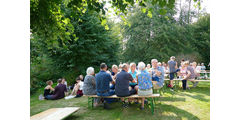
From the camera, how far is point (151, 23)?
23.8 meters

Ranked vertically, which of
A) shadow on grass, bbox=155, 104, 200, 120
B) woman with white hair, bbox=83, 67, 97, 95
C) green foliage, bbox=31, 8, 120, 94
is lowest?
shadow on grass, bbox=155, 104, 200, 120

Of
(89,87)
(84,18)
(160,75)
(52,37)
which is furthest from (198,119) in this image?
(84,18)

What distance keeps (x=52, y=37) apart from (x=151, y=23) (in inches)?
800

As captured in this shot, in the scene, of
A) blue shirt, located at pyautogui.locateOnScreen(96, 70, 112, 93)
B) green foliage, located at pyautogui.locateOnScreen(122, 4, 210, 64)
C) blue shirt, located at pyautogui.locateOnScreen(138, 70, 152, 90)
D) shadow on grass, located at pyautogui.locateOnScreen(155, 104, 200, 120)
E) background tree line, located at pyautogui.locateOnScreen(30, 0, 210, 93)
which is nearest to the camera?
background tree line, located at pyautogui.locateOnScreen(30, 0, 210, 93)

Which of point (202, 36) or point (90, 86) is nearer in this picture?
point (90, 86)

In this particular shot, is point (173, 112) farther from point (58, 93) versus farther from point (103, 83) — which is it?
point (58, 93)

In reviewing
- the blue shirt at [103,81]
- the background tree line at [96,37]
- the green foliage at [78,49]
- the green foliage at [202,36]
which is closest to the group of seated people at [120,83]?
the blue shirt at [103,81]

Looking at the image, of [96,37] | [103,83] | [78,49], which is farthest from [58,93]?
[96,37]

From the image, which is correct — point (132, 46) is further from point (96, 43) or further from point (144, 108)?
point (144, 108)

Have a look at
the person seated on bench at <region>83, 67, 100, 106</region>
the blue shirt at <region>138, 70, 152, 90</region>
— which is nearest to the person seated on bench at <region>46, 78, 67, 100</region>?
the person seated on bench at <region>83, 67, 100, 106</region>

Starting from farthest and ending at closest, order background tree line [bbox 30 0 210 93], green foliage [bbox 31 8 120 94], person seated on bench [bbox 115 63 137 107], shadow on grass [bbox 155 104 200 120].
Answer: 1. green foliage [bbox 31 8 120 94]
2. person seated on bench [bbox 115 63 137 107]
3. shadow on grass [bbox 155 104 200 120]
4. background tree line [bbox 30 0 210 93]

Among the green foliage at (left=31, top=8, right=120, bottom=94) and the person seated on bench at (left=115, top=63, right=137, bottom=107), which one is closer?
the person seated on bench at (left=115, top=63, right=137, bottom=107)

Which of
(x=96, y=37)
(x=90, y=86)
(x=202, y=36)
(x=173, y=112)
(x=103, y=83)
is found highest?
(x=202, y=36)

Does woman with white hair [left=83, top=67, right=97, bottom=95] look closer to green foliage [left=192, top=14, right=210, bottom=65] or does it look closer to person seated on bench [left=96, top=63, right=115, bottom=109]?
person seated on bench [left=96, top=63, right=115, bottom=109]
